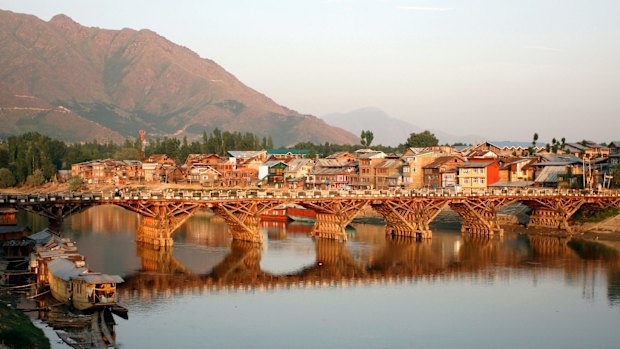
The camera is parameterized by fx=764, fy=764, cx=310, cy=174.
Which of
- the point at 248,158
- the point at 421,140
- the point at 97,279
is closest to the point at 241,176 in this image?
the point at 248,158

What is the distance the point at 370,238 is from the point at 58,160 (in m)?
129

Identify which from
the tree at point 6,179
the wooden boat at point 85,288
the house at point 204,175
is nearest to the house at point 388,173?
the house at point 204,175

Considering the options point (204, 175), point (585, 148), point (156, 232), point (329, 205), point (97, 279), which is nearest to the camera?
point (97, 279)

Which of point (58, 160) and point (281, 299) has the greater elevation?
point (58, 160)

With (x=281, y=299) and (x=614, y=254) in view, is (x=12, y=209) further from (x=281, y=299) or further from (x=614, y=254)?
(x=614, y=254)

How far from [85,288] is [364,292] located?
74.3 ft

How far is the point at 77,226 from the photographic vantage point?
10269 centimetres

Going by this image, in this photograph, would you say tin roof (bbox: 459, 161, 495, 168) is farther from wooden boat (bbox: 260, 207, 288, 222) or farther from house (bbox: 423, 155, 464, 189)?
wooden boat (bbox: 260, 207, 288, 222)

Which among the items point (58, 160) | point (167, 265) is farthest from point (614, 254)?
point (58, 160)

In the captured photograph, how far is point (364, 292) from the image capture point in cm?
6019

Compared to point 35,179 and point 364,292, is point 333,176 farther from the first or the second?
point 364,292

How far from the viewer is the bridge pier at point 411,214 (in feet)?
290

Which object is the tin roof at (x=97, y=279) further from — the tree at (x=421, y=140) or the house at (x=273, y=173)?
the tree at (x=421, y=140)

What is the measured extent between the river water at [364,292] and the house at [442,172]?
3385cm
